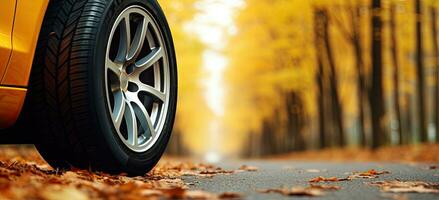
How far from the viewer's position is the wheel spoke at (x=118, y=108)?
14.0ft

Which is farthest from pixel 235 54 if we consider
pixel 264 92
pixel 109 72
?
pixel 109 72

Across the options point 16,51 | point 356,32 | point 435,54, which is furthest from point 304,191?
point 435,54

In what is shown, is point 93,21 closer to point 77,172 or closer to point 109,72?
point 109,72

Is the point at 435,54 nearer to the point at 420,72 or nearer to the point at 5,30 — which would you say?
the point at 420,72

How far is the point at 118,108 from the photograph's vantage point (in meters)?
4.34

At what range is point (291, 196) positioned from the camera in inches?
132

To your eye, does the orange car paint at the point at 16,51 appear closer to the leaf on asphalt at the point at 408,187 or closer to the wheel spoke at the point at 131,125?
the wheel spoke at the point at 131,125

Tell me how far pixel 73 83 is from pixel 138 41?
0.82 m

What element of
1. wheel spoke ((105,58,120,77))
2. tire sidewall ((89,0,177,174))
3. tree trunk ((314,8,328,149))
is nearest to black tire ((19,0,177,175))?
tire sidewall ((89,0,177,174))

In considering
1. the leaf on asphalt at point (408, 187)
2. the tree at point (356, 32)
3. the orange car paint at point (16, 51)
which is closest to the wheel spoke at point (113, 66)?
the orange car paint at point (16, 51)

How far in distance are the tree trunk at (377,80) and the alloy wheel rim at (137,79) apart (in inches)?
422

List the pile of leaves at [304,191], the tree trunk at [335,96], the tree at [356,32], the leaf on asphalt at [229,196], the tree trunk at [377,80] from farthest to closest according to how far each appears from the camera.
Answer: the tree trunk at [335,96]
the tree at [356,32]
the tree trunk at [377,80]
the pile of leaves at [304,191]
the leaf on asphalt at [229,196]

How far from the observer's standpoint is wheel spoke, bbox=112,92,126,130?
4.26 meters

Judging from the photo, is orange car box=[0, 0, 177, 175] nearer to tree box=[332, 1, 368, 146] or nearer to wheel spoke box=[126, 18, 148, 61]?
wheel spoke box=[126, 18, 148, 61]
